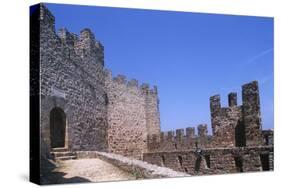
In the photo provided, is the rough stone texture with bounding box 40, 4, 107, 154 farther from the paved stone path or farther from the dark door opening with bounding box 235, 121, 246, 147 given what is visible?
the dark door opening with bounding box 235, 121, 246, 147

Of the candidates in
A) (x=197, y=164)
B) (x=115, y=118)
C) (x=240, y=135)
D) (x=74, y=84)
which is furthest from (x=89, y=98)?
(x=240, y=135)

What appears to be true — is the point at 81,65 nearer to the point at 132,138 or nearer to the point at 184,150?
the point at 132,138

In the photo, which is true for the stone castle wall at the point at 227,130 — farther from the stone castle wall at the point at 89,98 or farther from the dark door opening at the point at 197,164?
the stone castle wall at the point at 89,98

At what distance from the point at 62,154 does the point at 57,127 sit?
638 millimetres

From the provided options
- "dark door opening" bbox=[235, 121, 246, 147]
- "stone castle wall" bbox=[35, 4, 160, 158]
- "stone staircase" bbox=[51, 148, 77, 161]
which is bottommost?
"stone staircase" bbox=[51, 148, 77, 161]

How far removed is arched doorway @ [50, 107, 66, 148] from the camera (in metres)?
13.0

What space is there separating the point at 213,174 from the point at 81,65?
14.7 feet

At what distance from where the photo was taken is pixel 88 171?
13.0 m

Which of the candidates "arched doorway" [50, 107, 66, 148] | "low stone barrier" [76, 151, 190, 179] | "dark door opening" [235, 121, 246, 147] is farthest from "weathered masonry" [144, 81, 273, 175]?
"arched doorway" [50, 107, 66, 148]

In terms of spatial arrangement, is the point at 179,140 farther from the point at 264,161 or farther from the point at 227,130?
the point at 264,161

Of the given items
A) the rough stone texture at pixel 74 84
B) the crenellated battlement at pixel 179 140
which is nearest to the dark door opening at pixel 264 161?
the crenellated battlement at pixel 179 140

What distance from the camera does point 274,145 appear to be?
50.6 feet

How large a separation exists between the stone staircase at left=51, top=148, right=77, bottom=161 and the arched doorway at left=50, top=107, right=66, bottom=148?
0.43 feet

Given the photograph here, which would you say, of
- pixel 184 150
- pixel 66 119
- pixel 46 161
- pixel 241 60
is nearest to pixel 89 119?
pixel 66 119
